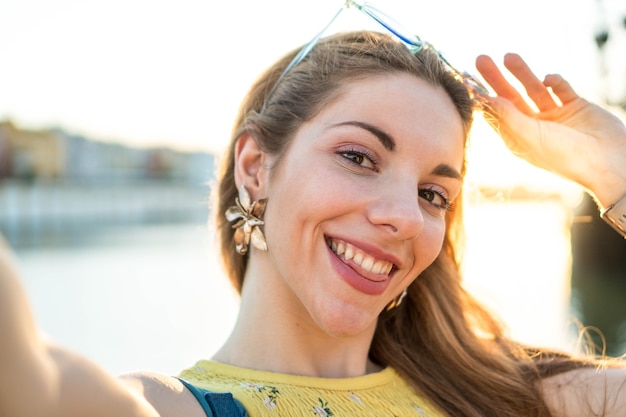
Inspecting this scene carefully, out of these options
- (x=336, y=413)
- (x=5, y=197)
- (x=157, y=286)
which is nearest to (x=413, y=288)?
(x=336, y=413)

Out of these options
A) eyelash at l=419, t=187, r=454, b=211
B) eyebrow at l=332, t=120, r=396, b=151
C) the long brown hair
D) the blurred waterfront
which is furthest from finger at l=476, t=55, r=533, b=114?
eyebrow at l=332, t=120, r=396, b=151

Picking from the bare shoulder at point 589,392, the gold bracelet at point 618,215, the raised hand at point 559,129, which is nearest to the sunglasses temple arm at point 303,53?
the raised hand at point 559,129

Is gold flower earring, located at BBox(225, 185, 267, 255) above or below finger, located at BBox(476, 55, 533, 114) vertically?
below

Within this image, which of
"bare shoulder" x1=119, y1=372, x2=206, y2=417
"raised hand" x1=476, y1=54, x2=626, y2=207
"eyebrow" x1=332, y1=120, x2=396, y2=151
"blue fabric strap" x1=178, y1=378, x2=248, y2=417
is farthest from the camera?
"raised hand" x1=476, y1=54, x2=626, y2=207

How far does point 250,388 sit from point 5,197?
1597 inches

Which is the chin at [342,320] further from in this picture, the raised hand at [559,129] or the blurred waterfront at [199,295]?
the raised hand at [559,129]

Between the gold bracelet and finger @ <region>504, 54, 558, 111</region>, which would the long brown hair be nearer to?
finger @ <region>504, 54, 558, 111</region>

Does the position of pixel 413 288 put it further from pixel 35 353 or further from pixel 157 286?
pixel 157 286

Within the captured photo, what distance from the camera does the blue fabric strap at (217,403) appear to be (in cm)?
162

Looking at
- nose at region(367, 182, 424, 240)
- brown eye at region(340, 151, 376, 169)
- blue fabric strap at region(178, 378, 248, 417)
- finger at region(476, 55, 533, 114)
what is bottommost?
blue fabric strap at region(178, 378, 248, 417)

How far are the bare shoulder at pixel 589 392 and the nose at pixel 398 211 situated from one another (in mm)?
803

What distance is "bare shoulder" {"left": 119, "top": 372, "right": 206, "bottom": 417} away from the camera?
1463 mm

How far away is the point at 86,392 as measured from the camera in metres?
1.04

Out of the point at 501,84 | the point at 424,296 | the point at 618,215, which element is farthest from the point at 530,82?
the point at 424,296
